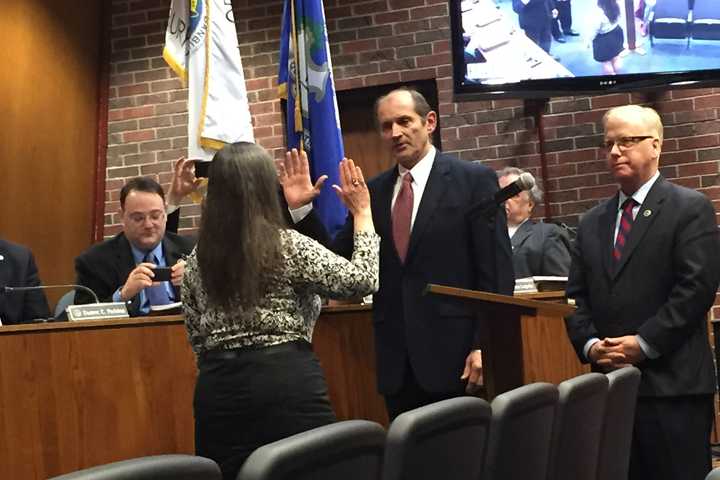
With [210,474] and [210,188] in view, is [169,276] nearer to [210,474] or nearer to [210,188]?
[210,188]

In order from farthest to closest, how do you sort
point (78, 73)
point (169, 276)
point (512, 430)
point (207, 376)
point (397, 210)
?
point (78, 73)
point (169, 276)
point (397, 210)
point (207, 376)
point (512, 430)

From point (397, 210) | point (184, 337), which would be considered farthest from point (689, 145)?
point (184, 337)

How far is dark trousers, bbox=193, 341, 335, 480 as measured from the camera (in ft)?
9.18

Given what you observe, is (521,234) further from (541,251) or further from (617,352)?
(617,352)

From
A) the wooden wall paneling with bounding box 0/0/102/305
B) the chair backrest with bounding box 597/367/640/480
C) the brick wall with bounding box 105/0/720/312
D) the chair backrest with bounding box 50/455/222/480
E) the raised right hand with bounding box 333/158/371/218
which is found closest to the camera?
the chair backrest with bounding box 50/455/222/480

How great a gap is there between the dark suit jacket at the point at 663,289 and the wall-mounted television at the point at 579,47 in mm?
2561

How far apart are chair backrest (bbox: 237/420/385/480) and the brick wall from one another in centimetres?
Answer: 536

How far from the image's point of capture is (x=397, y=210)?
3.64 m

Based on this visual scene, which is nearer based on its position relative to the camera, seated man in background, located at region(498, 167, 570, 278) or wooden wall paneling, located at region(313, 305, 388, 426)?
wooden wall paneling, located at region(313, 305, 388, 426)

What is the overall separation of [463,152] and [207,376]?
4.11m

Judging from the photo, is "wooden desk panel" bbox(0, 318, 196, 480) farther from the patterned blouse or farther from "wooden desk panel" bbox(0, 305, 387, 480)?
the patterned blouse

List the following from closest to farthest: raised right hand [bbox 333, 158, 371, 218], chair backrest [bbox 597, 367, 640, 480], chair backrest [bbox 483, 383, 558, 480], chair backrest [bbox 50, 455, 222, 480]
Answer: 1. chair backrest [bbox 50, 455, 222, 480]
2. chair backrest [bbox 483, 383, 558, 480]
3. chair backrest [bbox 597, 367, 640, 480]
4. raised right hand [bbox 333, 158, 371, 218]

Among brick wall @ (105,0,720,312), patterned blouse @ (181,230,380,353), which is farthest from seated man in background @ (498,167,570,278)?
patterned blouse @ (181,230,380,353)

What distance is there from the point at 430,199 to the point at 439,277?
25cm
